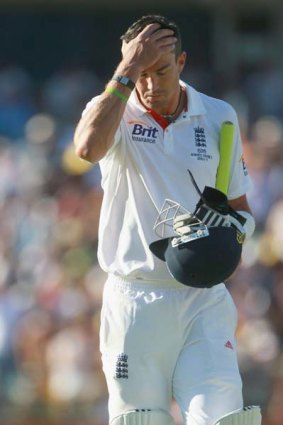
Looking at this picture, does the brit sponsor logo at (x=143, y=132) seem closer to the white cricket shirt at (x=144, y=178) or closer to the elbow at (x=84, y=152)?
the white cricket shirt at (x=144, y=178)

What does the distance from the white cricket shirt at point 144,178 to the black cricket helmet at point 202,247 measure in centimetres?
11

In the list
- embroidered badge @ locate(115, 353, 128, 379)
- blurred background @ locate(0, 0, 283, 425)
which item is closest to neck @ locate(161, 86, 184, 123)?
embroidered badge @ locate(115, 353, 128, 379)

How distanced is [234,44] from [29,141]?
366 centimetres

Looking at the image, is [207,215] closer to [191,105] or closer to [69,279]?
[191,105]

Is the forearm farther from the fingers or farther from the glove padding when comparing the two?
the glove padding

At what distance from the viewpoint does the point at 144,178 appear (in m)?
5.22

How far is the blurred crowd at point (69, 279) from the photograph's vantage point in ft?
31.8

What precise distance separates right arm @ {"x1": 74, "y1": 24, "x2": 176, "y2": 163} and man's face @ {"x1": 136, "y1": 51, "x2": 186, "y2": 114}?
89 millimetres

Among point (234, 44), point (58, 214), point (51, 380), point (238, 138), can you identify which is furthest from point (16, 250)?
point (238, 138)

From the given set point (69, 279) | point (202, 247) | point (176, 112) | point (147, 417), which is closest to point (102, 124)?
point (176, 112)

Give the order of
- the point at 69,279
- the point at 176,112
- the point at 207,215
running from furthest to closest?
1. the point at 69,279
2. the point at 176,112
3. the point at 207,215

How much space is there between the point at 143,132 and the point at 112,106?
0.29 metres

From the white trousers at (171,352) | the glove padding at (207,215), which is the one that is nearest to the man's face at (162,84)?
the glove padding at (207,215)

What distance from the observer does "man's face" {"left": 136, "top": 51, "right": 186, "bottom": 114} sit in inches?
204
